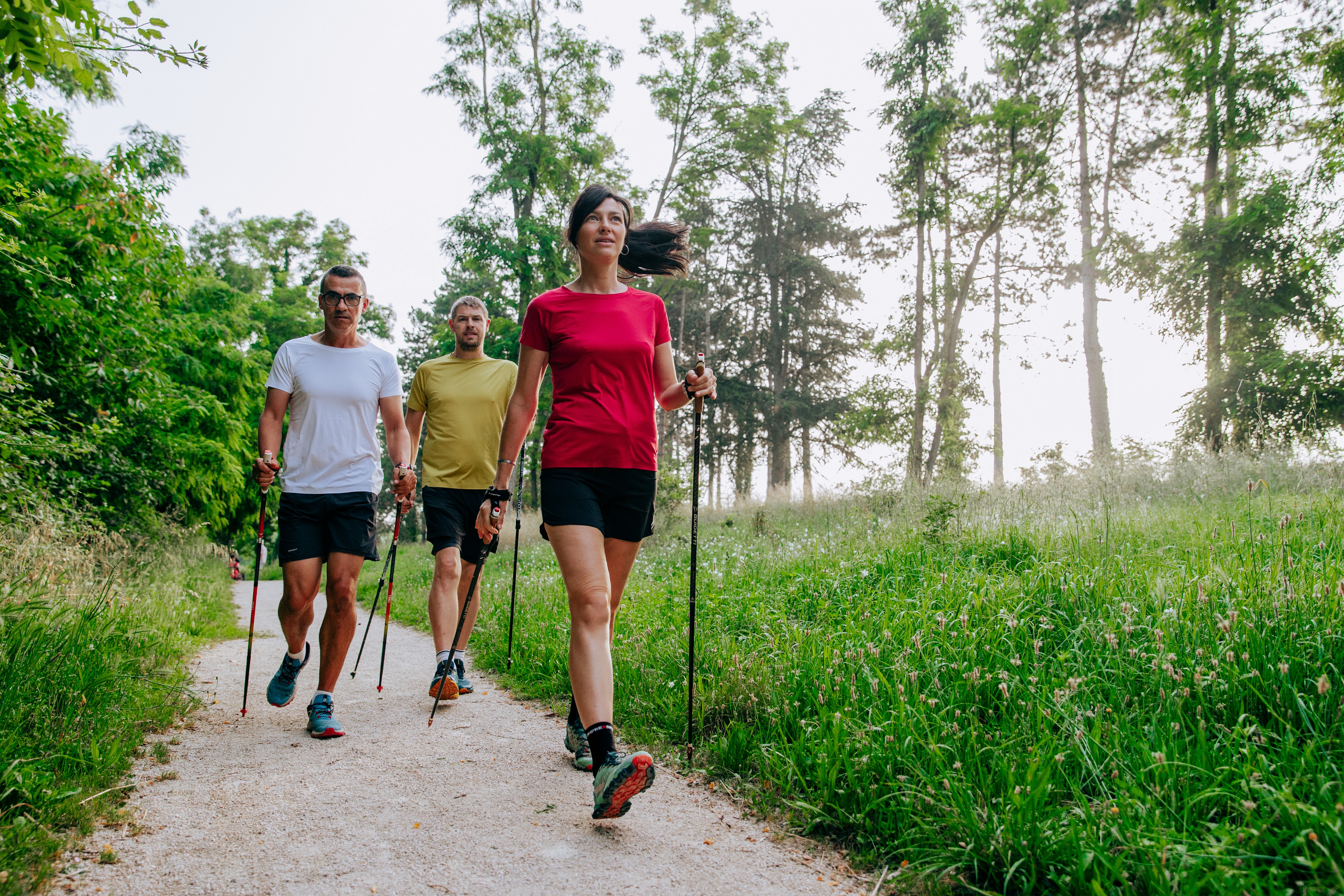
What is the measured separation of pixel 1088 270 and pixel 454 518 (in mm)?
17687

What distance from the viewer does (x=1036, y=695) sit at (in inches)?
112

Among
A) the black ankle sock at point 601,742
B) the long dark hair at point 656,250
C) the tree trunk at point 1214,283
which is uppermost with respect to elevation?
the tree trunk at point 1214,283

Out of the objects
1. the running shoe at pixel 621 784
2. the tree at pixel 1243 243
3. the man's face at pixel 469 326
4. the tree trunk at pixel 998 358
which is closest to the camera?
the running shoe at pixel 621 784

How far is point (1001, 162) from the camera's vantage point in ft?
53.5

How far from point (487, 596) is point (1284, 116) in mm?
17236

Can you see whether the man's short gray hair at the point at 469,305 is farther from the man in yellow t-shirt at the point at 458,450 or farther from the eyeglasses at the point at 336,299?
the eyeglasses at the point at 336,299

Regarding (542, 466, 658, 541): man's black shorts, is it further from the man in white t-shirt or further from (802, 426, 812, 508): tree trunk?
(802, 426, 812, 508): tree trunk

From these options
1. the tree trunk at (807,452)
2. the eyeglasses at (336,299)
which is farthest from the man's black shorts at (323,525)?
the tree trunk at (807,452)

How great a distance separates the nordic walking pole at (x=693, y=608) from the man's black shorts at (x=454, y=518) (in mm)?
1818

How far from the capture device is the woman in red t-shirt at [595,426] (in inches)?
112

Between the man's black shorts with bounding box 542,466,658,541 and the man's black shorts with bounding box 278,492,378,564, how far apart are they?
1484mm

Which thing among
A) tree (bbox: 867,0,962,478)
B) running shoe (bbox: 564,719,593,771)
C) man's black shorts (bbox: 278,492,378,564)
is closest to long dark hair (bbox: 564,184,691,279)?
man's black shorts (bbox: 278,492,378,564)

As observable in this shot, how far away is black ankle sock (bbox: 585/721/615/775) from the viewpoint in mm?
2652

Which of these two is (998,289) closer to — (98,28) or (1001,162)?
(1001,162)
